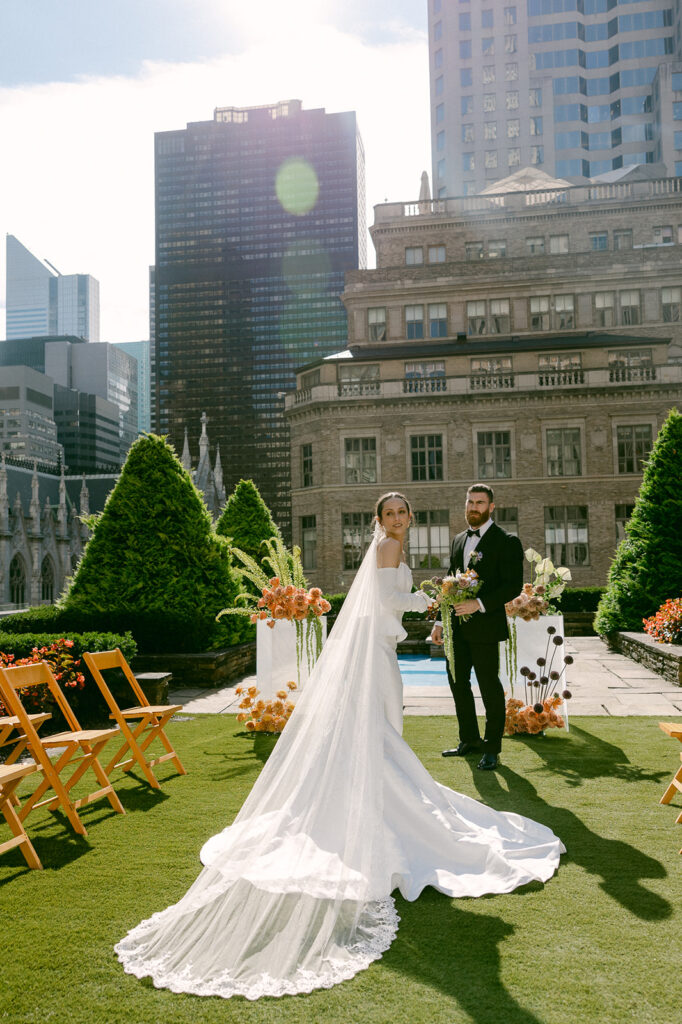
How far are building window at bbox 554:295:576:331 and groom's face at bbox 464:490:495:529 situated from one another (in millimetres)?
32910

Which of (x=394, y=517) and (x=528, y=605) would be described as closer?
(x=394, y=517)

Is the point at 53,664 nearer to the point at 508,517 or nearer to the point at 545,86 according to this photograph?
the point at 508,517

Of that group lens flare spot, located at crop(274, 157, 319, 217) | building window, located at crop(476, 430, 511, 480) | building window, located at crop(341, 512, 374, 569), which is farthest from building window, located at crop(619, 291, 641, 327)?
lens flare spot, located at crop(274, 157, 319, 217)

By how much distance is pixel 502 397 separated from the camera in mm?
34844

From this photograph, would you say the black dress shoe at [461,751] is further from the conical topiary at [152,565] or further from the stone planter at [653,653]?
the conical topiary at [152,565]

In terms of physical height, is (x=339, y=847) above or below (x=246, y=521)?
below

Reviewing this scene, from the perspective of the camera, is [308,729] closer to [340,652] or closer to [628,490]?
[340,652]

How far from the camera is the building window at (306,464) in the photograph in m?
37.3

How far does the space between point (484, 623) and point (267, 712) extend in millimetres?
3336

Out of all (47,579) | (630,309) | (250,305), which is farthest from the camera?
(250,305)

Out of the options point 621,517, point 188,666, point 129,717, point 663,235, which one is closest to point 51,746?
point 129,717

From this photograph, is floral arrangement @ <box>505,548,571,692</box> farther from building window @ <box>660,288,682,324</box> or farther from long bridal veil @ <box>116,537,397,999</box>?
building window @ <box>660,288,682,324</box>

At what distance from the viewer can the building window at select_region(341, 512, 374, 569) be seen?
35.1 m

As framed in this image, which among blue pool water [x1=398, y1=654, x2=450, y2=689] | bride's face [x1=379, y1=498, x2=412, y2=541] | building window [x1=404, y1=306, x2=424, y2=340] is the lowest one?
blue pool water [x1=398, y1=654, x2=450, y2=689]
